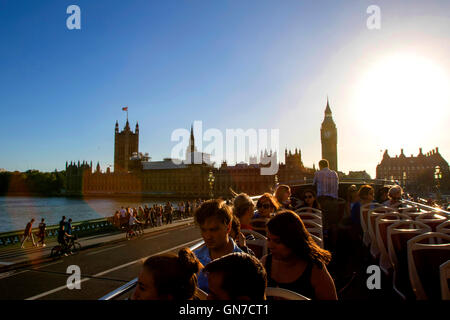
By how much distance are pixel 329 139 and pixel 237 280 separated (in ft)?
401

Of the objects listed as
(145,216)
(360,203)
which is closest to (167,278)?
(360,203)

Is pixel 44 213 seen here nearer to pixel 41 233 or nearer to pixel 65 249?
pixel 41 233

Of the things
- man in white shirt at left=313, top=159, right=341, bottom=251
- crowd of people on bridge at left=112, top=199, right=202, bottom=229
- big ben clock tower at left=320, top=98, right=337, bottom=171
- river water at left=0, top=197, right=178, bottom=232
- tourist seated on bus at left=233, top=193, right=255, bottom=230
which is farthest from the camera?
big ben clock tower at left=320, top=98, right=337, bottom=171

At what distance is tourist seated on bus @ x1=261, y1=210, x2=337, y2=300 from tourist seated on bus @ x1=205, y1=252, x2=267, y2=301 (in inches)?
30.3

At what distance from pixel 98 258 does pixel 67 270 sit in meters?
1.81

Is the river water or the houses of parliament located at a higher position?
the houses of parliament

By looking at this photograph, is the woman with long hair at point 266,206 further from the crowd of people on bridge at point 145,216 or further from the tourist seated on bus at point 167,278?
the crowd of people on bridge at point 145,216

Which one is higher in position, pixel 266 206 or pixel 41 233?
pixel 266 206

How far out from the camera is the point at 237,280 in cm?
149

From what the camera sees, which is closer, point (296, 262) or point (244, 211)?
point (296, 262)

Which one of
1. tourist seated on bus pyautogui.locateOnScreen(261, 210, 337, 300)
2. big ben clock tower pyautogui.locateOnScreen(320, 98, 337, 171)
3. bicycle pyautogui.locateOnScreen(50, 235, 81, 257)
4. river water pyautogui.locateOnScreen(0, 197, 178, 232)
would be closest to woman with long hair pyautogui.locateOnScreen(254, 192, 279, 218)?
tourist seated on bus pyautogui.locateOnScreen(261, 210, 337, 300)

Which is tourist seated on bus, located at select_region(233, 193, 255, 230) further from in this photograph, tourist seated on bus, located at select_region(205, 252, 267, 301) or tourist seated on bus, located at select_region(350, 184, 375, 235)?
tourist seated on bus, located at select_region(350, 184, 375, 235)

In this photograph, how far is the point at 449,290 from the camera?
227cm

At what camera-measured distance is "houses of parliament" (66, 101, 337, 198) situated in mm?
100375
